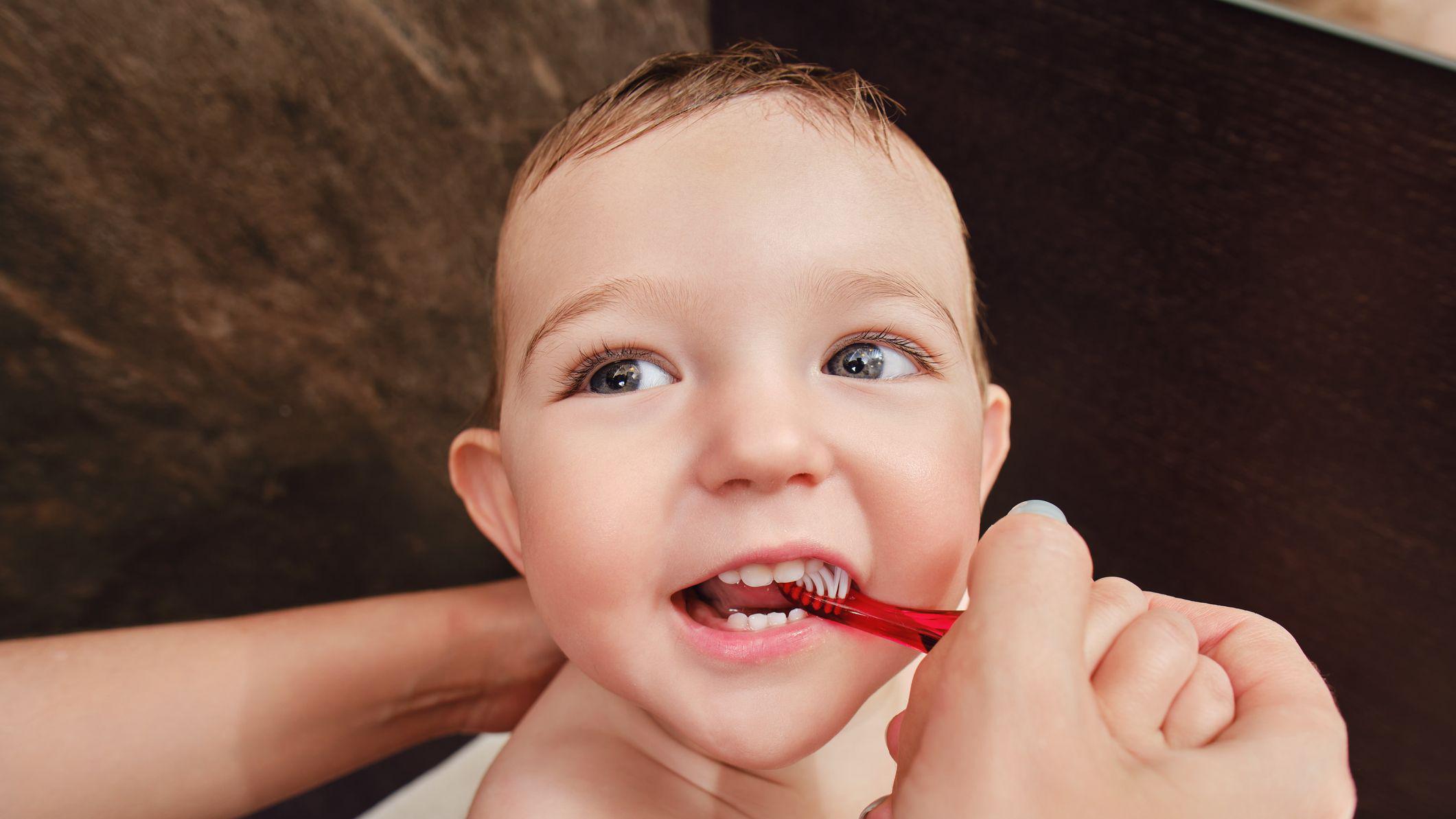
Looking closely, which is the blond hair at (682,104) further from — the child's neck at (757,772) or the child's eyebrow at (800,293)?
the child's neck at (757,772)

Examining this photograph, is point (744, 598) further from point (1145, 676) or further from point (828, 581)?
point (1145, 676)

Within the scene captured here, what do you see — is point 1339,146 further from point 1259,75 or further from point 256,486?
point 256,486

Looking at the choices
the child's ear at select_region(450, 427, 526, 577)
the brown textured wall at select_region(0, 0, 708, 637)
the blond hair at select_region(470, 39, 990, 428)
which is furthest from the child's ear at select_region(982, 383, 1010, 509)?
the brown textured wall at select_region(0, 0, 708, 637)

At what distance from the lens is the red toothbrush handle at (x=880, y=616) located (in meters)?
0.45

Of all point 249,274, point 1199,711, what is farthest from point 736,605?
point 249,274

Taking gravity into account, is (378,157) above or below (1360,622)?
above

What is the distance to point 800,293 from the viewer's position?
1.59 ft

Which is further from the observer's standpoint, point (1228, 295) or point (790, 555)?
point (1228, 295)

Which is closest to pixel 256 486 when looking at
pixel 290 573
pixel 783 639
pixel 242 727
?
pixel 290 573

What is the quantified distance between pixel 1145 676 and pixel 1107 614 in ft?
0.13

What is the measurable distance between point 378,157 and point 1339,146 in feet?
2.73

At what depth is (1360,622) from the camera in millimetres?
832

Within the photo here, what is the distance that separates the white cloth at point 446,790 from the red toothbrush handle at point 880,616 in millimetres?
664

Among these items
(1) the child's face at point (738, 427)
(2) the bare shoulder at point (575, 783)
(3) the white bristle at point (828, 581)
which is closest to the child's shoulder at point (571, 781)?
(2) the bare shoulder at point (575, 783)
